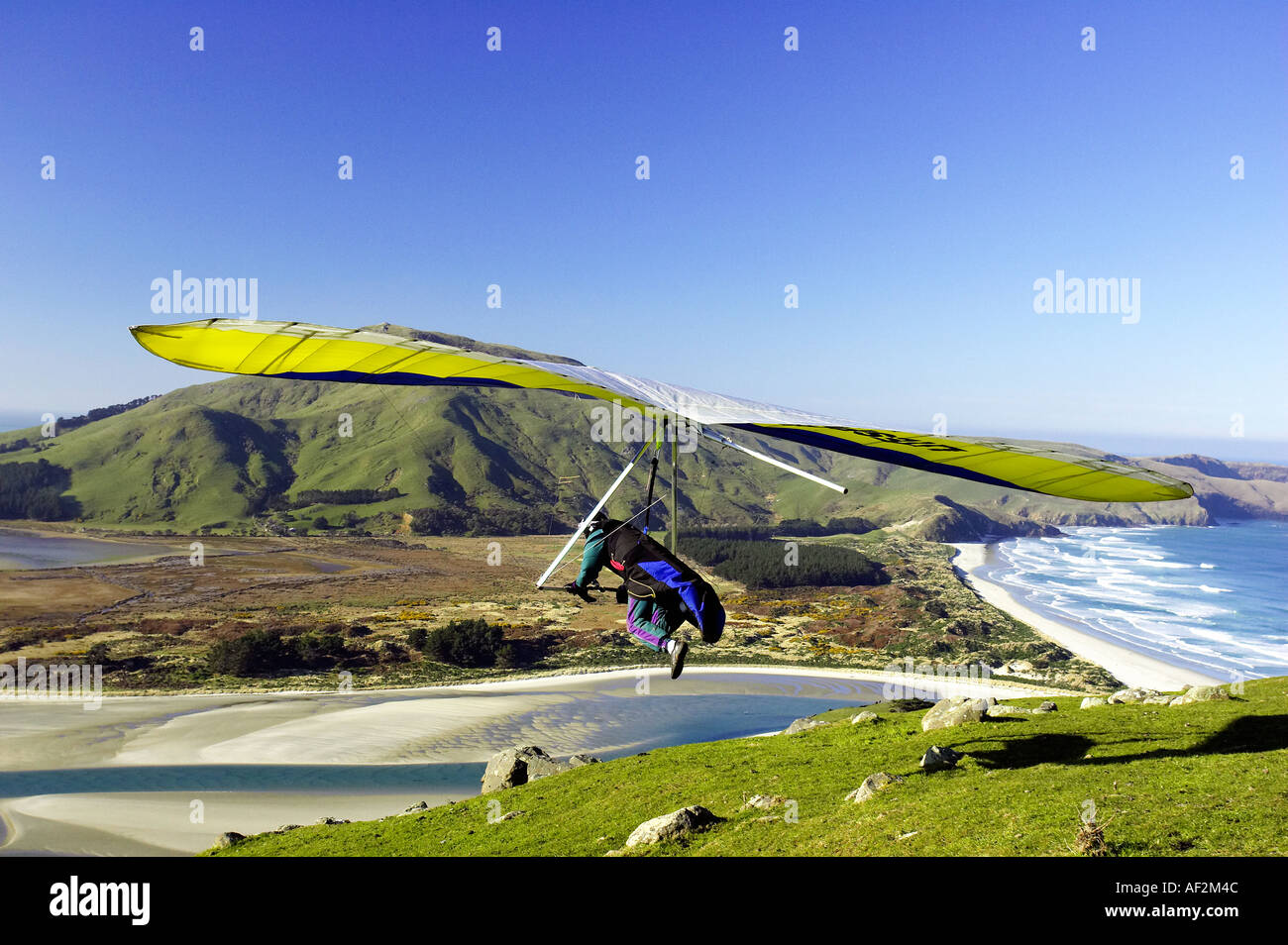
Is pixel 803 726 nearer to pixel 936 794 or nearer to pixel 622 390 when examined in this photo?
pixel 936 794

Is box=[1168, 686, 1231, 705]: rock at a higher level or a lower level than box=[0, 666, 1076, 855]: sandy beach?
higher

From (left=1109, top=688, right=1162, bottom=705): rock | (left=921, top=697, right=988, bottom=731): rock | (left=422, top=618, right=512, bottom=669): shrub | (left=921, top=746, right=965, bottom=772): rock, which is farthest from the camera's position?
(left=422, top=618, right=512, bottom=669): shrub

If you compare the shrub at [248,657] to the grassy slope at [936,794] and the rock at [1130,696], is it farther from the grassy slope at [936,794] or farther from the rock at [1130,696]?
the rock at [1130,696]

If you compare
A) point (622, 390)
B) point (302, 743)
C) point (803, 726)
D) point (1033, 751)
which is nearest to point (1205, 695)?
point (1033, 751)

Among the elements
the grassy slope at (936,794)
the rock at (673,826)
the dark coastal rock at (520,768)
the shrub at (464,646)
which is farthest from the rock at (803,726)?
the shrub at (464,646)

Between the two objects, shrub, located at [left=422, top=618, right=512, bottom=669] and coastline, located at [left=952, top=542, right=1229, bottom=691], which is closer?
coastline, located at [left=952, top=542, right=1229, bottom=691]

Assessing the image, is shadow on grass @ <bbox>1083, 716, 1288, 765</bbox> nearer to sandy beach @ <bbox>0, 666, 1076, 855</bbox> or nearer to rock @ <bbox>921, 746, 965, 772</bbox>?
rock @ <bbox>921, 746, 965, 772</bbox>

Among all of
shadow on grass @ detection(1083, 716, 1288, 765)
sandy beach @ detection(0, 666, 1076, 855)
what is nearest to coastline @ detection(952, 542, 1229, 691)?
sandy beach @ detection(0, 666, 1076, 855)
